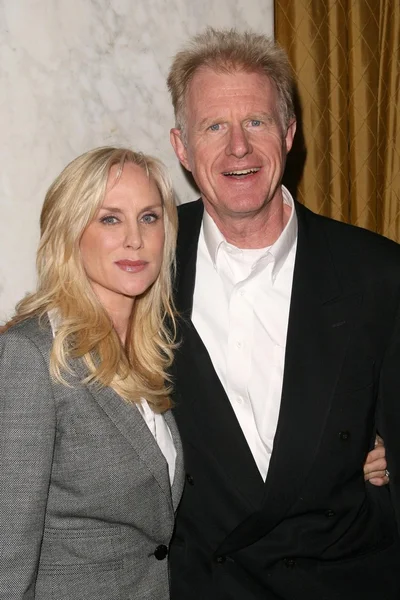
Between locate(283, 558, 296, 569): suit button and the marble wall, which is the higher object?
the marble wall

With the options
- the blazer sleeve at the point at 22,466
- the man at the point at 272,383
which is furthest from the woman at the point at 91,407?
the man at the point at 272,383

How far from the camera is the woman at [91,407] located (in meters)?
1.64

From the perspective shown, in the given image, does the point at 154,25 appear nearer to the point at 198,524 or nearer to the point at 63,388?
the point at 63,388

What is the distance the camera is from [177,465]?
6.41ft

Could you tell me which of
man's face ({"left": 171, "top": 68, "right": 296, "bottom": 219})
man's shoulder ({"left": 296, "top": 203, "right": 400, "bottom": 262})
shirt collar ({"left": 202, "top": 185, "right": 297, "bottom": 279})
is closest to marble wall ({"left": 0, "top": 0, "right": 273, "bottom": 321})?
man's face ({"left": 171, "top": 68, "right": 296, "bottom": 219})

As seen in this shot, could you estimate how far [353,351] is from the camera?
6.51ft

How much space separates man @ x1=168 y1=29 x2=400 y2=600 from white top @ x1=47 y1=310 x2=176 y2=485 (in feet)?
0.20

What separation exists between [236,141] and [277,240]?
0.89 feet

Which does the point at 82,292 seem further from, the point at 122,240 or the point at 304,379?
the point at 304,379

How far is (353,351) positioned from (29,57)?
109cm

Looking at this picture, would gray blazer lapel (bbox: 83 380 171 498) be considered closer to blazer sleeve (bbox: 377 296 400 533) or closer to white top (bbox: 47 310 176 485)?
white top (bbox: 47 310 176 485)

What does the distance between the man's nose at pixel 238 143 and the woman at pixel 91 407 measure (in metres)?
0.19

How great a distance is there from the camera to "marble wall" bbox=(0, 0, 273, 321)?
212 cm

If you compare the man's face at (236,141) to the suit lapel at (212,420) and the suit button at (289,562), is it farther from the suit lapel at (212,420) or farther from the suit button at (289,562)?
the suit button at (289,562)
